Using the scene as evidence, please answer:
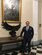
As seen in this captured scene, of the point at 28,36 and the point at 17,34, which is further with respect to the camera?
the point at 17,34

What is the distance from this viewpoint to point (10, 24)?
7.11m

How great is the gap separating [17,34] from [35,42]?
1351mm

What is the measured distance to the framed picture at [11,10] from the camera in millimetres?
6832

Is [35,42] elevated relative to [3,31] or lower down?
lower down

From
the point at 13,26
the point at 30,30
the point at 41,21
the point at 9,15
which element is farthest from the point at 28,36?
the point at 41,21

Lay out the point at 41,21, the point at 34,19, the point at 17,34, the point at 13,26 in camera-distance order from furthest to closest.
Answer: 1. the point at 41,21
2. the point at 34,19
3. the point at 17,34
4. the point at 13,26

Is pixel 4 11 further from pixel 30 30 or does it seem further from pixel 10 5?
pixel 30 30

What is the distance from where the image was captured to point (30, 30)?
21.8 feet

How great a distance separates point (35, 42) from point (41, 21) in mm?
1614

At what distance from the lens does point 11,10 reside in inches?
281

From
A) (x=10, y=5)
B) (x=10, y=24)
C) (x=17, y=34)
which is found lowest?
(x=17, y=34)

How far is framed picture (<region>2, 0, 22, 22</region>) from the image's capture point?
6832 mm

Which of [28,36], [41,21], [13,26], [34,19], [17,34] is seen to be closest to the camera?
[28,36]

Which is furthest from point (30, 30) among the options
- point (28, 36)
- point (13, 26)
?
point (13, 26)
